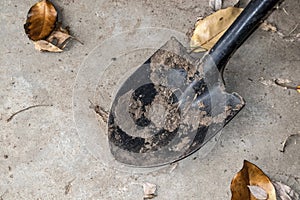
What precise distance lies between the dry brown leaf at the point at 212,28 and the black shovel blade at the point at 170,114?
109 mm

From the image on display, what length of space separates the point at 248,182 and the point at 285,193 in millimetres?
105

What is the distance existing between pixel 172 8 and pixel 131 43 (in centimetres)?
16

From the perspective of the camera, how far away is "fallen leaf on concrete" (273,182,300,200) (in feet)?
4.86

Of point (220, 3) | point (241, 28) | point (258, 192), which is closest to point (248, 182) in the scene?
point (258, 192)

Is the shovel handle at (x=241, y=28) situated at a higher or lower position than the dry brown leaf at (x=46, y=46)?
higher

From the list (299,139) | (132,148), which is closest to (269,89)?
(299,139)

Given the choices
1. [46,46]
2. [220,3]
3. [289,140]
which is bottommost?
[289,140]

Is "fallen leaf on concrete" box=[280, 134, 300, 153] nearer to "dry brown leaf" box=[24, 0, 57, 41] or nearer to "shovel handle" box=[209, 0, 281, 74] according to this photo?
"shovel handle" box=[209, 0, 281, 74]

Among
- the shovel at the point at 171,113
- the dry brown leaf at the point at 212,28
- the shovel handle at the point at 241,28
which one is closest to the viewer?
the shovel handle at the point at 241,28

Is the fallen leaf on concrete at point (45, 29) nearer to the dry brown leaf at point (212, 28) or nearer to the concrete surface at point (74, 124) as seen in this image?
the concrete surface at point (74, 124)

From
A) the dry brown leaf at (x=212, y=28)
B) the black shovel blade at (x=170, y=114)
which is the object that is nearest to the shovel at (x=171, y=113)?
the black shovel blade at (x=170, y=114)

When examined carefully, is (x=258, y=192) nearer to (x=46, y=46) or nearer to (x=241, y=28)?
(x=241, y=28)

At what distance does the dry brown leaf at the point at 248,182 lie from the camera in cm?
147

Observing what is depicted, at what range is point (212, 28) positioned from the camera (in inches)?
61.2
